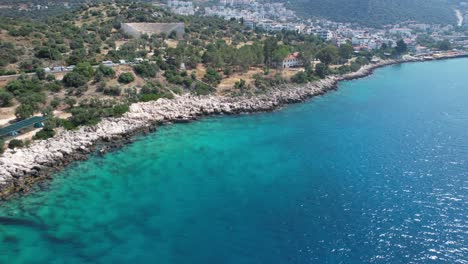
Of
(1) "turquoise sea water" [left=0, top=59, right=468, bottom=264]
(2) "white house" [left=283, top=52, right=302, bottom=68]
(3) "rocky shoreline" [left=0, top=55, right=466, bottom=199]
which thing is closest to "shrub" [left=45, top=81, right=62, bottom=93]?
(3) "rocky shoreline" [left=0, top=55, right=466, bottom=199]

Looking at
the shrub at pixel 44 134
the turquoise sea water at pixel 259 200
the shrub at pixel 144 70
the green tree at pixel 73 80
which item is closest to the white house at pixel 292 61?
the shrub at pixel 144 70

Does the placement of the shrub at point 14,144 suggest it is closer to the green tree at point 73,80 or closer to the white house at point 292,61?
the green tree at point 73,80

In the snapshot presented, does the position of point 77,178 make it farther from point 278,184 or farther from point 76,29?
point 76,29

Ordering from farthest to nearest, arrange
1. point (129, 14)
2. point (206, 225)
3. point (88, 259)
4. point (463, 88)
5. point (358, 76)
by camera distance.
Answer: point (129, 14) → point (358, 76) → point (463, 88) → point (206, 225) → point (88, 259)

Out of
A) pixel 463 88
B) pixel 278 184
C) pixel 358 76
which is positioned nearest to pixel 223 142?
pixel 278 184

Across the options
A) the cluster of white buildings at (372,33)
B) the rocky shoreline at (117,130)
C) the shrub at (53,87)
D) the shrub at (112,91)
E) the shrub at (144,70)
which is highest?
the cluster of white buildings at (372,33)

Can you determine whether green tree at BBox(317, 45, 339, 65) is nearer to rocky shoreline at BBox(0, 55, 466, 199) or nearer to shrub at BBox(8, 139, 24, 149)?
rocky shoreline at BBox(0, 55, 466, 199)
